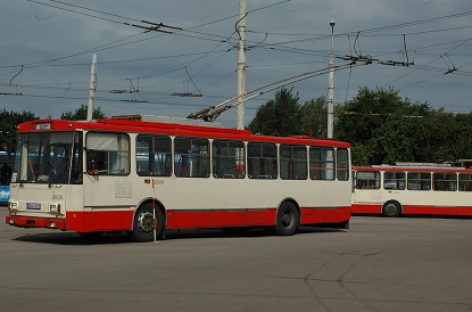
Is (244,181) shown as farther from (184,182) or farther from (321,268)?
(321,268)

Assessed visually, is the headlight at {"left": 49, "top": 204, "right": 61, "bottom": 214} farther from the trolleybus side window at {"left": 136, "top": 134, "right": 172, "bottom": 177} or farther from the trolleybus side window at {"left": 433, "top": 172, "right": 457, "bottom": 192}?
the trolleybus side window at {"left": 433, "top": 172, "right": 457, "bottom": 192}

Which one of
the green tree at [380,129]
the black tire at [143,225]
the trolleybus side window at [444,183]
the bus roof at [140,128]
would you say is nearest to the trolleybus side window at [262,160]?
the bus roof at [140,128]

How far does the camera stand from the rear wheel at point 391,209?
3821 centimetres

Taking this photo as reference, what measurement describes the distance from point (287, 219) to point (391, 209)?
17.8 metres

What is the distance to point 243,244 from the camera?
57.5 feet

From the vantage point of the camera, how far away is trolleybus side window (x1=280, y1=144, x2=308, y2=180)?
70.6 feet

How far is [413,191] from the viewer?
38.2 meters

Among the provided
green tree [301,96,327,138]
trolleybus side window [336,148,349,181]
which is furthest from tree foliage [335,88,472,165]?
green tree [301,96,327,138]

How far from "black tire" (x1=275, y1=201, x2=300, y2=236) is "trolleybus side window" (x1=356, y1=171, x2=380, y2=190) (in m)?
17.1

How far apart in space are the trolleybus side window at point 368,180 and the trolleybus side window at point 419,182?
63.4 inches

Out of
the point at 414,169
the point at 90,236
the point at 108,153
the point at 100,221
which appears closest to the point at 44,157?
the point at 108,153

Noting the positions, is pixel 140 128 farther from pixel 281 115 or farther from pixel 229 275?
pixel 281 115

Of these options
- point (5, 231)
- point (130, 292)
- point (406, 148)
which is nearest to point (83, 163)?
point (5, 231)

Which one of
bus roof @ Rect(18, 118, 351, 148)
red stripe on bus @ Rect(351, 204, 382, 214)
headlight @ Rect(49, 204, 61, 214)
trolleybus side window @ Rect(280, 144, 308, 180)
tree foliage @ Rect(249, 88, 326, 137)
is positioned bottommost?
red stripe on bus @ Rect(351, 204, 382, 214)
